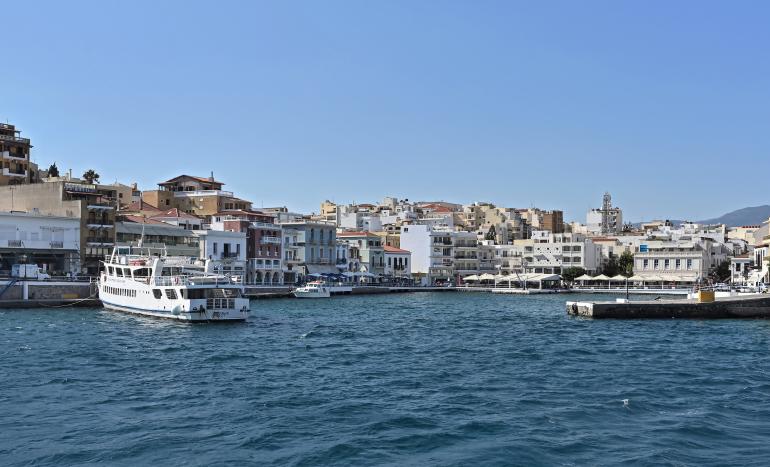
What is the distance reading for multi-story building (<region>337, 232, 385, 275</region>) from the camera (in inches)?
4550

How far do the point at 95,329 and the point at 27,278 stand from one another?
818 inches

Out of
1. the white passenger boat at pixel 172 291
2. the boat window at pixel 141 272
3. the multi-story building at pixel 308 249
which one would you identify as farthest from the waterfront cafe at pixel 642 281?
the boat window at pixel 141 272

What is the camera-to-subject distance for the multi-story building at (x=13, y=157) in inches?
3393

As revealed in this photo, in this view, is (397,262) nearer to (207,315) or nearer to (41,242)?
(41,242)

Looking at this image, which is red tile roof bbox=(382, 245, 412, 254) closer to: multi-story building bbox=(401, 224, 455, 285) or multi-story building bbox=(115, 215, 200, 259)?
multi-story building bbox=(401, 224, 455, 285)

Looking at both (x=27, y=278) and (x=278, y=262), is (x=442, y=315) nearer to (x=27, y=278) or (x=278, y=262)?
(x=27, y=278)

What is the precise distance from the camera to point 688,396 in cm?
2561

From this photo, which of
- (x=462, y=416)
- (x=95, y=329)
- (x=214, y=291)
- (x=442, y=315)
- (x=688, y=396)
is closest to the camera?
(x=462, y=416)

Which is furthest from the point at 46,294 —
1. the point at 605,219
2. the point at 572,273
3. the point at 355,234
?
the point at 605,219

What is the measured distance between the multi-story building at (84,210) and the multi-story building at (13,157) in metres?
9.73

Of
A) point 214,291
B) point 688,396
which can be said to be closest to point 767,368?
point 688,396

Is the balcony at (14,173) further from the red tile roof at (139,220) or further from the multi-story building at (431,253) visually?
the multi-story building at (431,253)

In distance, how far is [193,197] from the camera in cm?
10669

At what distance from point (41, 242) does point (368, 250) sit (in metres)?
52.6
